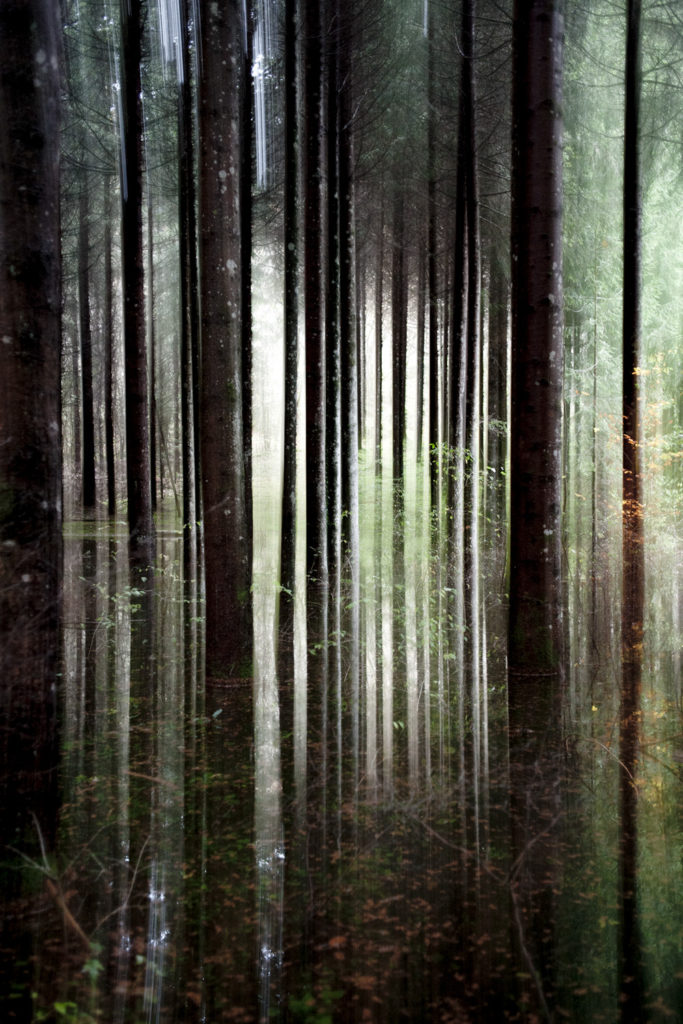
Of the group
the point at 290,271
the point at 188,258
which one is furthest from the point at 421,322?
the point at 290,271

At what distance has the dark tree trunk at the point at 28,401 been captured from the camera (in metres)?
4.71

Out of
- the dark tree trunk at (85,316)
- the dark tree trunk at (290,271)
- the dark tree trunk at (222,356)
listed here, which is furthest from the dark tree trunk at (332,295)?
the dark tree trunk at (85,316)

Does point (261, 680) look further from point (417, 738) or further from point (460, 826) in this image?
point (460, 826)

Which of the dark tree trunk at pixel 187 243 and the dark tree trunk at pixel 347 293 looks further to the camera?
the dark tree trunk at pixel 187 243

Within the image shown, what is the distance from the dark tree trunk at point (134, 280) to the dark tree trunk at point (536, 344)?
961 cm

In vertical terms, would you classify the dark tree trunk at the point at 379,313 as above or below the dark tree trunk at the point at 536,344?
above

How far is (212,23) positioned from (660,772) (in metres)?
7.74

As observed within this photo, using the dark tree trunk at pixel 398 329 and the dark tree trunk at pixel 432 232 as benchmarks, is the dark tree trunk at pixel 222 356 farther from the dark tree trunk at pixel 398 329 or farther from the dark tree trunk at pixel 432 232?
the dark tree trunk at pixel 398 329

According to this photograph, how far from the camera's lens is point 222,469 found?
25.5ft

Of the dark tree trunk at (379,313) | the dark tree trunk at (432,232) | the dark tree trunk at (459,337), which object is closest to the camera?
the dark tree trunk at (459,337)

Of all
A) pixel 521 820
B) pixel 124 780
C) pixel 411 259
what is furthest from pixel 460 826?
pixel 411 259

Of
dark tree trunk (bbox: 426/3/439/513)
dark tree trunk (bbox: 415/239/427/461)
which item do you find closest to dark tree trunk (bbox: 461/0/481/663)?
dark tree trunk (bbox: 426/3/439/513)

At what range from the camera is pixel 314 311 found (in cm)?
1315

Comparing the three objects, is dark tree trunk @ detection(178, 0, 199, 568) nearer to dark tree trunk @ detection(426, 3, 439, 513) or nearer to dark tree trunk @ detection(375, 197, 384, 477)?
dark tree trunk @ detection(426, 3, 439, 513)
